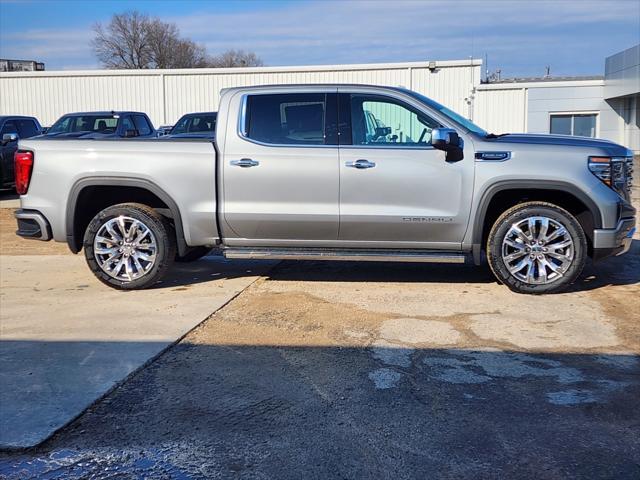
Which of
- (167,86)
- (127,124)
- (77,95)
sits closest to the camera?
(127,124)

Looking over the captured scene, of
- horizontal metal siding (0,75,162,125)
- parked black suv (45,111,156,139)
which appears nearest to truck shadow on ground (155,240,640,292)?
parked black suv (45,111,156,139)

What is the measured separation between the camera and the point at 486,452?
3.54 meters

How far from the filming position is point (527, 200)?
6871 mm

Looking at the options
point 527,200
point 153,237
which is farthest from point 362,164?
point 153,237

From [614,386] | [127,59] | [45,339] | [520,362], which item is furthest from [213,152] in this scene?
[127,59]

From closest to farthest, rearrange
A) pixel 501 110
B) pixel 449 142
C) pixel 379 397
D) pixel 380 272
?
1. pixel 379 397
2. pixel 449 142
3. pixel 380 272
4. pixel 501 110

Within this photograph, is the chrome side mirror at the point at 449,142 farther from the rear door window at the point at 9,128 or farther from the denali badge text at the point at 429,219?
the rear door window at the point at 9,128

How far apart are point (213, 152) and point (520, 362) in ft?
11.8

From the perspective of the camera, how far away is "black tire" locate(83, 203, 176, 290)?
6.98 meters

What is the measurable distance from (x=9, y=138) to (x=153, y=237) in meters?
9.77

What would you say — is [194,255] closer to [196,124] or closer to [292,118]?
[292,118]

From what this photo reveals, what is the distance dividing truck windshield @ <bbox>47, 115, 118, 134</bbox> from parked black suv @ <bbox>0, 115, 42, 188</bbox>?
942mm

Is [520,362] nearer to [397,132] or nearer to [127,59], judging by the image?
[397,132]

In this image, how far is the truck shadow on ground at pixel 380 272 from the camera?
24.6 feet
